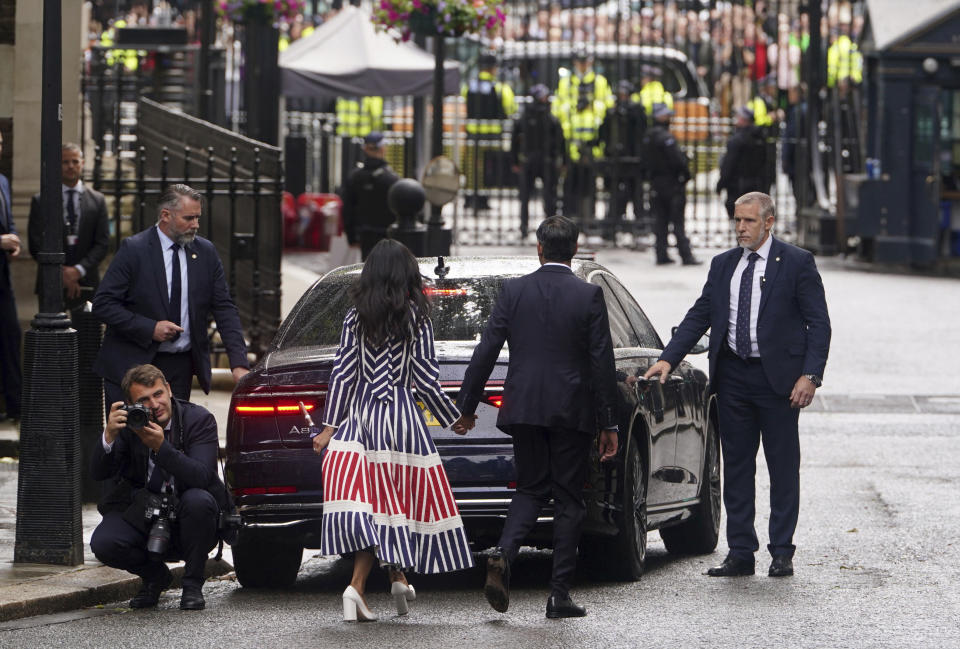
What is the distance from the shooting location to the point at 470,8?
662 inches

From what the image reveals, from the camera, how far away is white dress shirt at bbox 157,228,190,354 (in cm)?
907

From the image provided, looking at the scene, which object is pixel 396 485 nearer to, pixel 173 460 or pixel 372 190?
pixel 173 460

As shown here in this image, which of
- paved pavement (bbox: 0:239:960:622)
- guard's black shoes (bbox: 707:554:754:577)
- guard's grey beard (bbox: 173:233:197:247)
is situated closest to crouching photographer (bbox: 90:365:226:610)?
paved pavement (bbox: 0:239:960:622)

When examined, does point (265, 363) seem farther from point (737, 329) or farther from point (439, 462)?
point (737, 329)

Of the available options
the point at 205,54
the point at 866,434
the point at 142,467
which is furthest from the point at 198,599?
the point at 205,54

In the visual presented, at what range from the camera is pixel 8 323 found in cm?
1162

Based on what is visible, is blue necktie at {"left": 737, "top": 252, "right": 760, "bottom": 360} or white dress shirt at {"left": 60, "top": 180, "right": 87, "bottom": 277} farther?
white dress shirt at {"left": 60, "top": 180, "right": 87, "bottom": 277}

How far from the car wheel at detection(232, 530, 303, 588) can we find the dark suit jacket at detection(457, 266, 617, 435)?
124cm

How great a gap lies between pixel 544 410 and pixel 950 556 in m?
2.54

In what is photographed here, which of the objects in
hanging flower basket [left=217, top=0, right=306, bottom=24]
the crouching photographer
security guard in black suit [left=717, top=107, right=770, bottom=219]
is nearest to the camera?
the crouching photographer

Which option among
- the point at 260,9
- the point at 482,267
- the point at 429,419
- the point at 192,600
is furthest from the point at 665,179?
the point at 192,600

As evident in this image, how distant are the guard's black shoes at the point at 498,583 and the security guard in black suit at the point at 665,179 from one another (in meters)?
15.8

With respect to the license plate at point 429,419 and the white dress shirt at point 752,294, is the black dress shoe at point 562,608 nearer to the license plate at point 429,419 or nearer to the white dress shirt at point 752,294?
the license plate at point 429,419

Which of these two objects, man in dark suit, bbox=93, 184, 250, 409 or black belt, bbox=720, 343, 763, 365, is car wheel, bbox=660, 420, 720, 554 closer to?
black belt, bbox=720, 343, 763, 365
